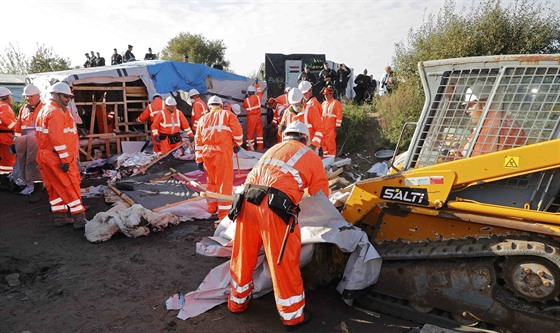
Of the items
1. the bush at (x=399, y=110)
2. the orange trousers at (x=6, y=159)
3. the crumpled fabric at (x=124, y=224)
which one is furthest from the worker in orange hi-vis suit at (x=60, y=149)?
the bush at (x=399, y=110)

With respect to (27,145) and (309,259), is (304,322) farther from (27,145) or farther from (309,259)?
(27,145)

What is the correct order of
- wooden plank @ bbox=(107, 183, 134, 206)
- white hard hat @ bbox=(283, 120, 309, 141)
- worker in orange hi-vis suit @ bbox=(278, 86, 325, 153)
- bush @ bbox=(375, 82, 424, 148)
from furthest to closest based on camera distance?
bush @ bbox=(375, 82, 424, 148)
worker in orange hi-vis suit @ bbox=(278, 86, 325, 153)
wooden plank @ bbox=(107, 183, 134, 206)
white hard hat @ bbox=(283, 120, 309, 141)

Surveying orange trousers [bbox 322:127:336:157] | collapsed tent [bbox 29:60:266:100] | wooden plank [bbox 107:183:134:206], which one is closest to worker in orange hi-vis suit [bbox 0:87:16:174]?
collapsed tent [bbox 29:60:266:100]

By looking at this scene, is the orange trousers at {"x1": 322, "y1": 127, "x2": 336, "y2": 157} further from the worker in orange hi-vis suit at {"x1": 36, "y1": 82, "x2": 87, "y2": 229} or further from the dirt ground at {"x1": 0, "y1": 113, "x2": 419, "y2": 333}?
the worker in orange hi-vis suit at {"x1": 36, "y1": 82, "x2": 87, "y2": 229}

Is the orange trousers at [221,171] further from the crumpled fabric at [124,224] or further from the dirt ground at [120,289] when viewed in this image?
the crumpled fabric at [124,224]

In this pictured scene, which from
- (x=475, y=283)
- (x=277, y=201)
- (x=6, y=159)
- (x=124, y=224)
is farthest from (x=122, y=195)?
(x=475, y=283)

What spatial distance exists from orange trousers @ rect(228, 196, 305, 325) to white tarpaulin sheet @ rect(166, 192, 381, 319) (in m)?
0.31

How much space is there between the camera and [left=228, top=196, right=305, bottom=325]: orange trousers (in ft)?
11.3

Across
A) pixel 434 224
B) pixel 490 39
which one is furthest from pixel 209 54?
pixel 434 224

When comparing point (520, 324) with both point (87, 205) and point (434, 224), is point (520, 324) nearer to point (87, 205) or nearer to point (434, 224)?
point (434, 224)

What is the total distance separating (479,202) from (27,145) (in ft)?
27.7

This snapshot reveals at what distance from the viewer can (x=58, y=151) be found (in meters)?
5.77

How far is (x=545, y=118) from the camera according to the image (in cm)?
303

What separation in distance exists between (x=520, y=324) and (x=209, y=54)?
35140mm
